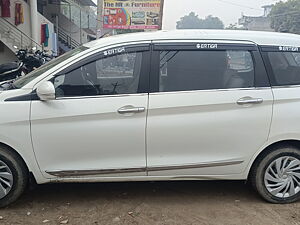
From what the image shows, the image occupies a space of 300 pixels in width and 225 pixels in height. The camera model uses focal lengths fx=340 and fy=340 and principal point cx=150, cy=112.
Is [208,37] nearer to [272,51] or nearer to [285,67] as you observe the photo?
[272,51]

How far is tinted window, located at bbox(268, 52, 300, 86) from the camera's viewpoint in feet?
11.5

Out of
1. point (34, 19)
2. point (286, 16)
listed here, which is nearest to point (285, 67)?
point (34, 19)

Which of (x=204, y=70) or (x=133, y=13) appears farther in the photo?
(x=133, y=13)

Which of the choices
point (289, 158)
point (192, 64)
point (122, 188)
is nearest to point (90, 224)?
point (122, 188)

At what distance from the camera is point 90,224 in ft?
10.3

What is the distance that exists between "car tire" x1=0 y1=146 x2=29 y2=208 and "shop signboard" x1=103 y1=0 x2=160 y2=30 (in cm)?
1881

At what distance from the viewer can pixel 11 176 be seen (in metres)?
3.26

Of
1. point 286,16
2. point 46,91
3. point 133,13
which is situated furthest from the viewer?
point 286,16

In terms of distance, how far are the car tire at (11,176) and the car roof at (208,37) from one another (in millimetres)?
1325

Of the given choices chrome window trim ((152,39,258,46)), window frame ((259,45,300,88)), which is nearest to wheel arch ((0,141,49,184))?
chrome window trim ((152,39,258,46))

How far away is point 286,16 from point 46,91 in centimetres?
5379

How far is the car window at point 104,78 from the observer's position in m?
3.27

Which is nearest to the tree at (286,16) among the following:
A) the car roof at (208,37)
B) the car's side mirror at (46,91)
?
the car roof at (208,37)

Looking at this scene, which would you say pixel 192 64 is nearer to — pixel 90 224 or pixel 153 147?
pixel 153 147
